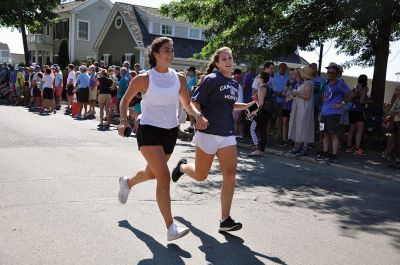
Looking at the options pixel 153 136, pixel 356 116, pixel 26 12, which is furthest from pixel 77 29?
pixel 153 136

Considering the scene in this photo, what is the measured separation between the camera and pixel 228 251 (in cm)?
464

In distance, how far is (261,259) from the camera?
14.7ft

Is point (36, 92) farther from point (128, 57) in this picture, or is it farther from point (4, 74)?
point (128, 57)

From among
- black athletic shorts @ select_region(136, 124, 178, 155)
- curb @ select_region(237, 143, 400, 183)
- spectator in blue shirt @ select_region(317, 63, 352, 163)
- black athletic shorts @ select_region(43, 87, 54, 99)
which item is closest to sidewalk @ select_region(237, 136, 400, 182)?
curb @ select_region(237, 143, 400, 183)

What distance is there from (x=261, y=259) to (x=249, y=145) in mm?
7930

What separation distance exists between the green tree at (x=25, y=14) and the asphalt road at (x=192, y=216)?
29399 millimetres

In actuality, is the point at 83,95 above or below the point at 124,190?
above

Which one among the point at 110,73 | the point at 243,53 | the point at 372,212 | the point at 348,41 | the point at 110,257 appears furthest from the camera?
the point at 110,73

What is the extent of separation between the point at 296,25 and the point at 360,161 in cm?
407

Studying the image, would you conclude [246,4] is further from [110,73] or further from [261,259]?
[261,259]

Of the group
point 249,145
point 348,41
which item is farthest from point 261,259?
point 348,41

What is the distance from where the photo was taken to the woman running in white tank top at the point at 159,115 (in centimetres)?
477

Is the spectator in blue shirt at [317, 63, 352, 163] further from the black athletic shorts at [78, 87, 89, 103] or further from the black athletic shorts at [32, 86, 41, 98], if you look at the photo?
the black athletic shorts at [32, 86, 41, 98]

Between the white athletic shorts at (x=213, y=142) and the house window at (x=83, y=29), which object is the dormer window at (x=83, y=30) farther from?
the white athletic shorts at (x=213, y=142)
